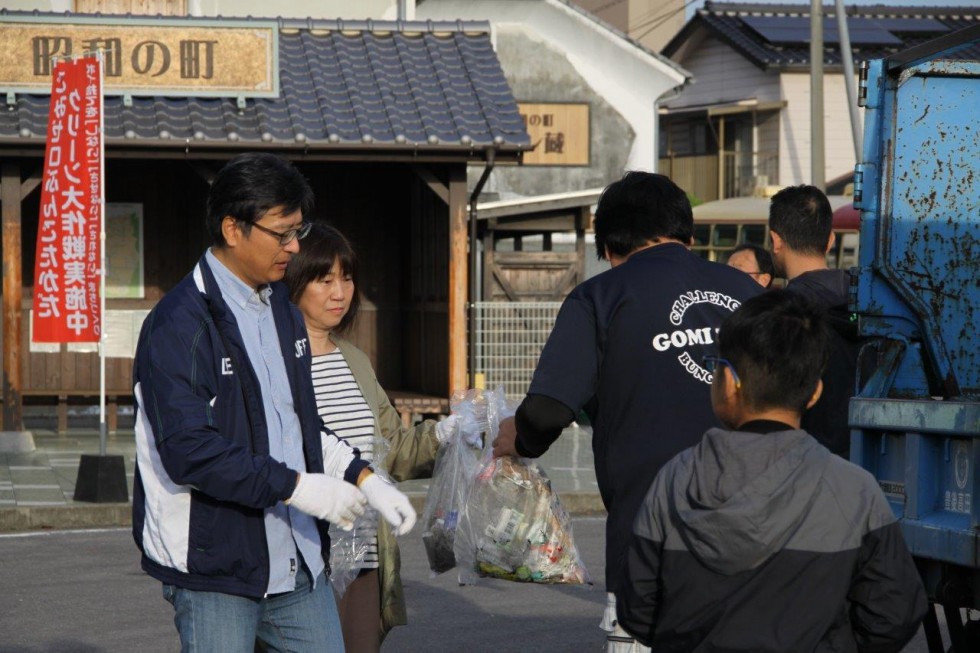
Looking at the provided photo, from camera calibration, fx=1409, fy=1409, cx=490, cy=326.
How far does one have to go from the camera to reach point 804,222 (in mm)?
5555

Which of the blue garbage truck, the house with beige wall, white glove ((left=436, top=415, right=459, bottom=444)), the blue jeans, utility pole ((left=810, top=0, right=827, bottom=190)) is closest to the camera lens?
the blue jeans

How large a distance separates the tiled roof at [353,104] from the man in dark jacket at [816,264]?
29.0 ft

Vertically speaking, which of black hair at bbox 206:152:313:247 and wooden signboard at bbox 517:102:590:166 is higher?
wooden signboard at bbox 517:102:590:166

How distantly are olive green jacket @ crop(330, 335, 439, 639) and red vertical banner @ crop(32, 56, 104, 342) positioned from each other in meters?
8.00

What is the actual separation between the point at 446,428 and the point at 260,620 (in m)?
1.36

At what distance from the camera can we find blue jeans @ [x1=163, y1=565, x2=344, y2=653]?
3.40 metres

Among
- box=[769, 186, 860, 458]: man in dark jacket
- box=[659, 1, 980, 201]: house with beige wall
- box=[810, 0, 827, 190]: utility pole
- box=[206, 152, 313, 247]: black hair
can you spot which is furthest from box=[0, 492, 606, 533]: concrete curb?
box=[659, 1, 980, 201]: house with beige wall

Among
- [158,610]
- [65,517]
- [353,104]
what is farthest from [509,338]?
[158,610]

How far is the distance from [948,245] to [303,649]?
2.96 metres

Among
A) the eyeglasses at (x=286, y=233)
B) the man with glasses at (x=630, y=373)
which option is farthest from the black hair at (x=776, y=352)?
the eyeglasses at (x=286, y=233)

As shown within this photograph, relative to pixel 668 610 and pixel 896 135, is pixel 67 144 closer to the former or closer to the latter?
pixel 896 135

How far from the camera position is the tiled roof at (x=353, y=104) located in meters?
14.1

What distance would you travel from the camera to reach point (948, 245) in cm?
526

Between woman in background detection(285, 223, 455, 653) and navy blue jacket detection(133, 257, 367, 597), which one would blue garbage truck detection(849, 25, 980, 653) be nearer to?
woman in background detection(285, 223, 455, 653)
